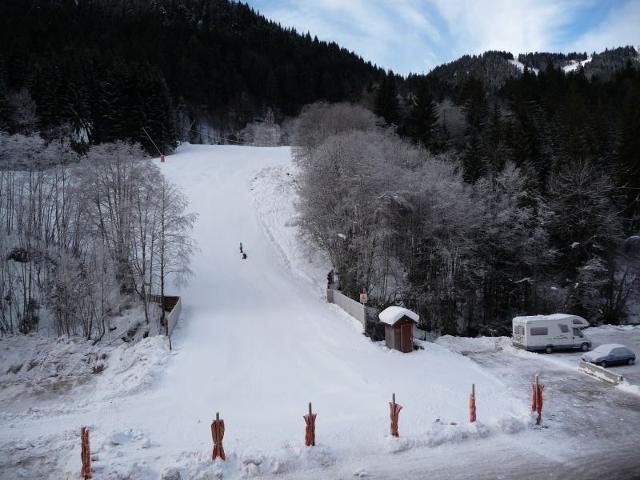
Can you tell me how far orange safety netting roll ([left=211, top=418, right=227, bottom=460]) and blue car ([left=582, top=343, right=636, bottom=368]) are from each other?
1807 centimetres

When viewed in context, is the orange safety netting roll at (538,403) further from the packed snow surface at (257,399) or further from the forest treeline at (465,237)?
the forest treeline at (465,237)

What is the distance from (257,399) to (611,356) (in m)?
16.5

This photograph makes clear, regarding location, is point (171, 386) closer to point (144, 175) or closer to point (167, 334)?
point (167, 334)

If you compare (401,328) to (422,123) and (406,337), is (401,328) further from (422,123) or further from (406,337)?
(422,123)

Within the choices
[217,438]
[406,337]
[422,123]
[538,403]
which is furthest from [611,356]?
[422,123]

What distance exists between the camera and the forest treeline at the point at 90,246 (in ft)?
75.6

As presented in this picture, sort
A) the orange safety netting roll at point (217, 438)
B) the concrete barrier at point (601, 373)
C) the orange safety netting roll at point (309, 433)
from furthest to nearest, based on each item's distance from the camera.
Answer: the concrete barrier at point (601, 373), the orange safety netting roll at point (309, 433), the orange safety netting roll at point (217, 438)

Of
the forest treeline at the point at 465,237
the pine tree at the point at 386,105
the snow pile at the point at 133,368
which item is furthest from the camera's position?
the pine tree at the point at 386,105

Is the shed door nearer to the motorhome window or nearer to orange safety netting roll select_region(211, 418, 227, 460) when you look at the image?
the motorhome window

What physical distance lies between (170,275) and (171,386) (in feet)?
55.4

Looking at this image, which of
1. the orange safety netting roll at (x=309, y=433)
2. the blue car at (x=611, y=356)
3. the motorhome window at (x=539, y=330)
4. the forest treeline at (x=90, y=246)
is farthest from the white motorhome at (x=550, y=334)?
the forest treeline at (x=90, y=246)

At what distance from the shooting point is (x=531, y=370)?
61.6 feet

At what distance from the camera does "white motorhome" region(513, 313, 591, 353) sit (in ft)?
75.5

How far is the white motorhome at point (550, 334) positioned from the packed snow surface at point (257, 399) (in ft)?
20.2
